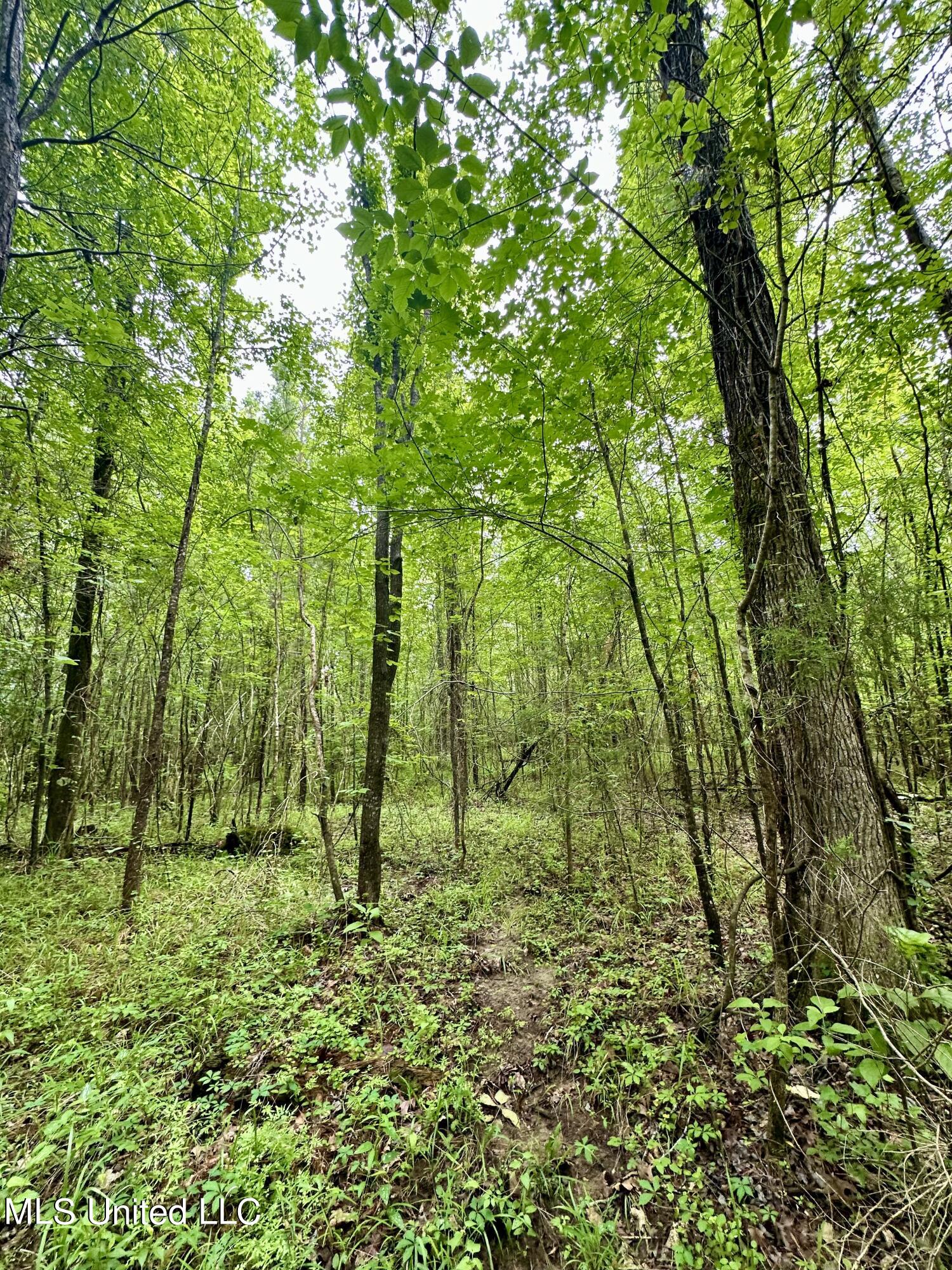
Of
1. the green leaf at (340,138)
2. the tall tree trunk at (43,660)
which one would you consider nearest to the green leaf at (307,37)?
the green leaf at (340,138)

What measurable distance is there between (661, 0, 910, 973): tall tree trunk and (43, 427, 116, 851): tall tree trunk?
305 inches

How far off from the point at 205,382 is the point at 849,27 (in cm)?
577

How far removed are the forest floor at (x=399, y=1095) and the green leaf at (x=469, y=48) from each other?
4539 millimetres

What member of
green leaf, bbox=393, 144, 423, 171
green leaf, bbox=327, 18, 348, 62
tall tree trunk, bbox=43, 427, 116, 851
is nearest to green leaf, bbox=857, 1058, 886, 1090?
green leaf, bbox=393, 144, 423, 171

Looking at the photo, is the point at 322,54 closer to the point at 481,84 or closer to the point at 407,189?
the point at 407,189

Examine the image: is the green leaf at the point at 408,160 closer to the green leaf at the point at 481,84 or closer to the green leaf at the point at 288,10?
the green leaf at the point at 481,84

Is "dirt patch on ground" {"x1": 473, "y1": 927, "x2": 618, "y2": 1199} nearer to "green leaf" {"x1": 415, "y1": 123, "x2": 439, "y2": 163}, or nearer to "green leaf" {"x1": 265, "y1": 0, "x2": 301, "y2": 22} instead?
"green leaf" {"x1": 415, "y1": 123, "x2": 439, "y2": 163}

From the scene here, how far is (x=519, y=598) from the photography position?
6043 millimetres

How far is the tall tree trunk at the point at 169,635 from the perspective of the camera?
4762 millimetres

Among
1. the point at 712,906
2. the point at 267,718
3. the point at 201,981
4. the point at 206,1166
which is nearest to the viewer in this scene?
the point at 206,1166

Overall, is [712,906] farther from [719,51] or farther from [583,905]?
[719,51]

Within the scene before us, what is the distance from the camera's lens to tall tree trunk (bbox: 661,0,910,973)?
2332 mm

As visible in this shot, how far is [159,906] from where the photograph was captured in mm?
4824

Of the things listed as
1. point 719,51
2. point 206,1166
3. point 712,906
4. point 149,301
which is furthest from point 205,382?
point 712,906
